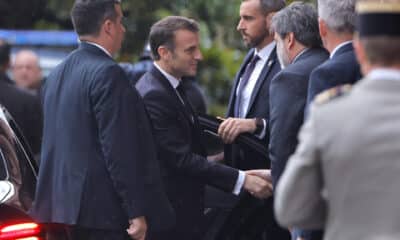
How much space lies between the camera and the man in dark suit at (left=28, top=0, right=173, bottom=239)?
19.9 ft

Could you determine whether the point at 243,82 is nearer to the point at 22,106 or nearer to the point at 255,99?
the point at 255,99

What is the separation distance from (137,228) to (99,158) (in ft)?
1.31

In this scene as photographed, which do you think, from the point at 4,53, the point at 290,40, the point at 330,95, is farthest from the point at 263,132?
the point at 4,53

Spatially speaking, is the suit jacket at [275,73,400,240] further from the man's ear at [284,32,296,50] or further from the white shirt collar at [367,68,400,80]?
the man's ear at [284,32,296,50]

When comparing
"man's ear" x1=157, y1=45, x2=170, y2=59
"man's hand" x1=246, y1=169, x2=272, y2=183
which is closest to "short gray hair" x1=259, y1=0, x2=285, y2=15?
"man's ear" x1=157, y1=45, x2=170, y2=59

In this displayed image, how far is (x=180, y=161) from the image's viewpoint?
6.89 metres

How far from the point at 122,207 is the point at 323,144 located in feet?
8.04

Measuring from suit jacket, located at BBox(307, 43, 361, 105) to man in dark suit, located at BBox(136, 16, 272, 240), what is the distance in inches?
54.9

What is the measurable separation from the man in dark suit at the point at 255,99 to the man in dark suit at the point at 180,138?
189 mm

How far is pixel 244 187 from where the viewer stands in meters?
6.89

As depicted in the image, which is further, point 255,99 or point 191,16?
point 191,16

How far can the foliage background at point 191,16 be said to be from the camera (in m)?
14.0

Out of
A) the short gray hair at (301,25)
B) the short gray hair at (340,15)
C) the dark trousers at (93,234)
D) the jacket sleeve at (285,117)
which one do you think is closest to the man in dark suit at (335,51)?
the short gray hair at (340,15)

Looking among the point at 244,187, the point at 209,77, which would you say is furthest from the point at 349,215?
the point at 209,77
